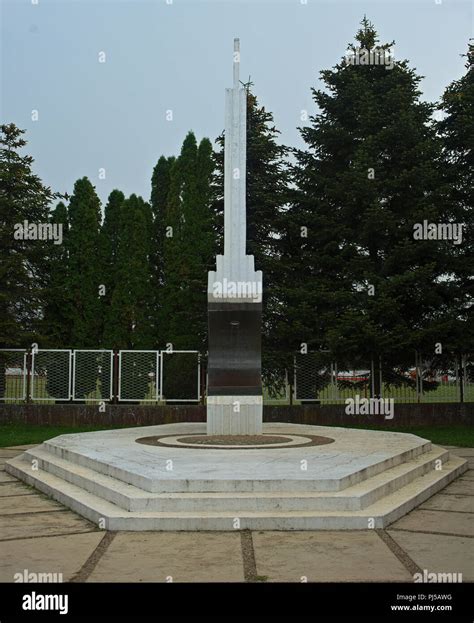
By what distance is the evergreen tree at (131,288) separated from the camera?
67.6 feet

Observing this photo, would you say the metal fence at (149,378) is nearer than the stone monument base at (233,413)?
No

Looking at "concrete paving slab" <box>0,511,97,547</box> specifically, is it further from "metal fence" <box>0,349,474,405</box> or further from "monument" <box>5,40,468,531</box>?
"metal fence" <box>0,349,474,405</box>

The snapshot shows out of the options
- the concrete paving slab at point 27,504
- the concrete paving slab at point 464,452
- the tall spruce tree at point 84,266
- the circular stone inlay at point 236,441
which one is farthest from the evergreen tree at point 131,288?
the concrete paving slab at point 27,504

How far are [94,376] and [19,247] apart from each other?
4.66 metres

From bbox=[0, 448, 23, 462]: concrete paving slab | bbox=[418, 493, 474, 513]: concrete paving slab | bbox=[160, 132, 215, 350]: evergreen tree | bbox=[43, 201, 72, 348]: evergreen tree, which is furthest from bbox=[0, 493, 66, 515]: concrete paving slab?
bbox=[43, 201, 72, 348]: evergreen tree

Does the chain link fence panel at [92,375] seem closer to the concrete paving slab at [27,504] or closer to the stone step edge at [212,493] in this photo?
the stone step edge at [212,493]

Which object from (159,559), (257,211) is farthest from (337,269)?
(159,559)

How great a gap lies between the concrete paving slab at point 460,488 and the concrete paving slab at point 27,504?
4480 mm

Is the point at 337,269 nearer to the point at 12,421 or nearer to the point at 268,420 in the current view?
the point at 268,420

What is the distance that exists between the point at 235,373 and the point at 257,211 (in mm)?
8526

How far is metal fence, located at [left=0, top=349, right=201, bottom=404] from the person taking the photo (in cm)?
1756

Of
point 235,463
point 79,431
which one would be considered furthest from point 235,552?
point 79,431

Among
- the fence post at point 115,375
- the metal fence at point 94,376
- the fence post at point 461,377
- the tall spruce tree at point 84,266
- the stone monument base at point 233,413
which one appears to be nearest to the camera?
the stone monument base at point 233,413

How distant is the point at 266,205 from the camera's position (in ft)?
61.8
